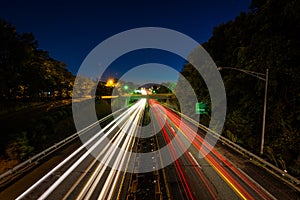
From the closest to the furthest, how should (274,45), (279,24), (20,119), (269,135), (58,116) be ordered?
1. (274,45)
2. (279,24)
3. (269,135)
4. (20,119)
5. (58,116)

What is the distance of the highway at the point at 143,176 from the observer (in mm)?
10281

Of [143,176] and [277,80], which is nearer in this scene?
[143,176]

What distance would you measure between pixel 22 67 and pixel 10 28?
4.96m

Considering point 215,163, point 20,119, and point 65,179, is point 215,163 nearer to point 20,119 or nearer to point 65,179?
point 65,179

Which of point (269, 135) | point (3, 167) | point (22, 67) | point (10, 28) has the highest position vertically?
point (10, 28)

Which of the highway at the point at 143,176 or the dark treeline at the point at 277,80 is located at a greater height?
the dark treeline at the point at 277,80

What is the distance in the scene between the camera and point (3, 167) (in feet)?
45.0

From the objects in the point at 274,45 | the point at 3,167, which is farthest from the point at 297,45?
the point at 3,167

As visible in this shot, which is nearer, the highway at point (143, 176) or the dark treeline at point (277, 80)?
the highway at point (143, 176)

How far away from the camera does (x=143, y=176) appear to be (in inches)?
504

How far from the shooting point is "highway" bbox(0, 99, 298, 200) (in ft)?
33.7

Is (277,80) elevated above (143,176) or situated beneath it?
elevated above

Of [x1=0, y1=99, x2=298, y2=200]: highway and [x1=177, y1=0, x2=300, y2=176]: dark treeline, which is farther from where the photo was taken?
[x1=177, y1=0, x2=300, y2=176]: dark treeline

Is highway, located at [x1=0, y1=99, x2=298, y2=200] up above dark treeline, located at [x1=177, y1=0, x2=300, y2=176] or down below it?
below
